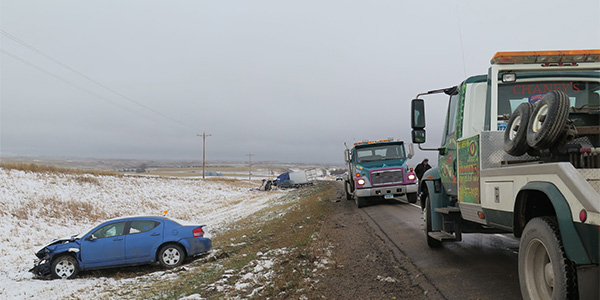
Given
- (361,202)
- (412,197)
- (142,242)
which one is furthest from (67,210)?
(412,197)

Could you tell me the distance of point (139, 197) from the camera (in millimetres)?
33781

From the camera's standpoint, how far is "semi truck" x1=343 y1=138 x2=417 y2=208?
1642 cm

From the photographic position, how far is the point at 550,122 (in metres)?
3.35

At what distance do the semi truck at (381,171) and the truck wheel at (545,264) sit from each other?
12.8m

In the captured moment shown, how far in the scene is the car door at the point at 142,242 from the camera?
1147 cm

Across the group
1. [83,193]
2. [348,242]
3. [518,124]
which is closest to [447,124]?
[518,124]

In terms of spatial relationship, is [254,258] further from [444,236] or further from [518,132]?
[518,132]

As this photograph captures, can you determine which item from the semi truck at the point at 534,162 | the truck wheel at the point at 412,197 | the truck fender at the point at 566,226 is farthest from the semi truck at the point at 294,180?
the truck fender at the point at 566,226

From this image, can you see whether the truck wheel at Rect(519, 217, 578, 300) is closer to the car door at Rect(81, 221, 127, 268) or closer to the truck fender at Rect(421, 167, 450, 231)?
the truck fender at Rect(421, 167, 450, 231)

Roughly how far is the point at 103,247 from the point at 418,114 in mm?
9387

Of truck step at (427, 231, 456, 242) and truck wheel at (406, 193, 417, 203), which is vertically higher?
truck step at (427, 231, 456, 242)

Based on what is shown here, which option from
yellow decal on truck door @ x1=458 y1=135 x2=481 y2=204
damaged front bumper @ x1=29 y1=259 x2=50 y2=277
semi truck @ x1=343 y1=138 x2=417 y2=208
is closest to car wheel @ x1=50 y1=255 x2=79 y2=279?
damaged front bumper @ x1=29 y1=259 x2=50 y2=277

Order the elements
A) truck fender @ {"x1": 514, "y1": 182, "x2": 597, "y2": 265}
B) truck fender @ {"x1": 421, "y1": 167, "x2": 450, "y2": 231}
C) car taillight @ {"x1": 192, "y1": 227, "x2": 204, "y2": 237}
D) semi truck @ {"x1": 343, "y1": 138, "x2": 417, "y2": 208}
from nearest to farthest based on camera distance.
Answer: truck fender @ {"x1": 514, "y1": 182, "x2": 597, "y2": 265} < truck fender @ {"x1": 421, "y1": 167, "x2": 450, "y2": 231} < car taillight @ {"x1": 192, "y1": 227, "x2": 204, "y2": 237} < semi truck @ {"x1": 343, "y1": 138, "x2": 417, "y2": 208}

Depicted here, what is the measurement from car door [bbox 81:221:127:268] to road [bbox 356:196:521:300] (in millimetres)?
7210
